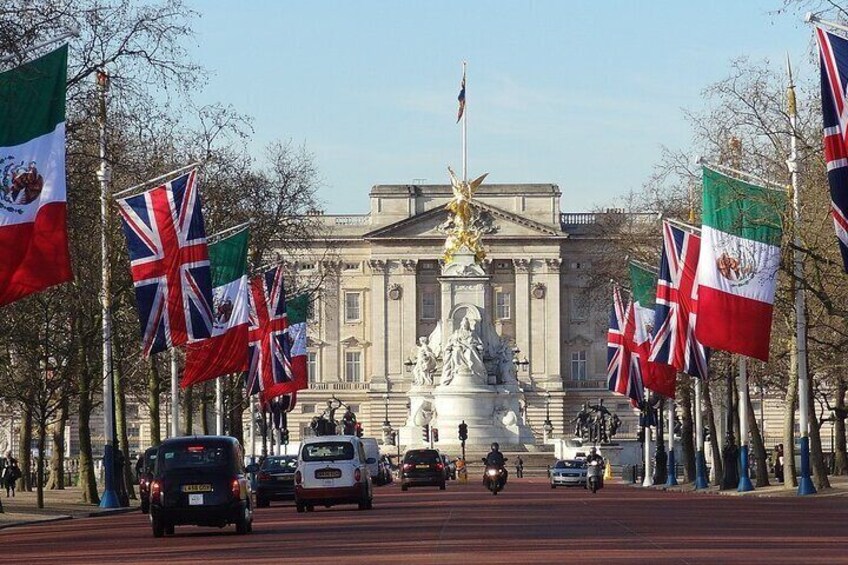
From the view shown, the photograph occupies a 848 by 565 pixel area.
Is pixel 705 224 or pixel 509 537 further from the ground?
pixel 705 224

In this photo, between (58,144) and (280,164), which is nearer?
(58,144)

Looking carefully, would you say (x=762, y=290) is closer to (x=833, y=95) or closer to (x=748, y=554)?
(x=833, y=95)

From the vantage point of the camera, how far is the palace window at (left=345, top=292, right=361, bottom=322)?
185 metres

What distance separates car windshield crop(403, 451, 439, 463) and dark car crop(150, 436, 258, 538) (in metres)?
40.9

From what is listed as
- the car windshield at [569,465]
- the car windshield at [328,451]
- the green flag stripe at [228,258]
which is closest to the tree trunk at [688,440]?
the car windshield at [569,465]

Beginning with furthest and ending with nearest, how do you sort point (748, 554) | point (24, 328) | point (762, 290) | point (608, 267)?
1. point (608, 267)
2. point (24, 328)
3. point (762, 290)
4. point (748, 554)

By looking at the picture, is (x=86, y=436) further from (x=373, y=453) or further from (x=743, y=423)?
(x=373, y=453)

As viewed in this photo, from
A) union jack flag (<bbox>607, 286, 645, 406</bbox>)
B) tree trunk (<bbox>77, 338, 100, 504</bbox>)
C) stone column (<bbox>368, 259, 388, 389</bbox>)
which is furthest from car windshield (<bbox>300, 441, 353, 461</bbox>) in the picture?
stone column (<bbox>368, 259, 388, 389</bbox>)

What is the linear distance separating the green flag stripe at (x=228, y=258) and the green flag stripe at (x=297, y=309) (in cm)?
1446

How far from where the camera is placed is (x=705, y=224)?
52.0 metres

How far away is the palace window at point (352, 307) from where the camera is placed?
18462cm

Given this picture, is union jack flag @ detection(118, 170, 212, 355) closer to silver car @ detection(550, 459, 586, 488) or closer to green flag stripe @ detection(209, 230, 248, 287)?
green flag stripe @ detection(209, 230, 248, 287)

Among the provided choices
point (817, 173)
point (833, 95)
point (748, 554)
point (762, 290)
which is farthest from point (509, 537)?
point (817, 173)

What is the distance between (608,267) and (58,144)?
6910cm
